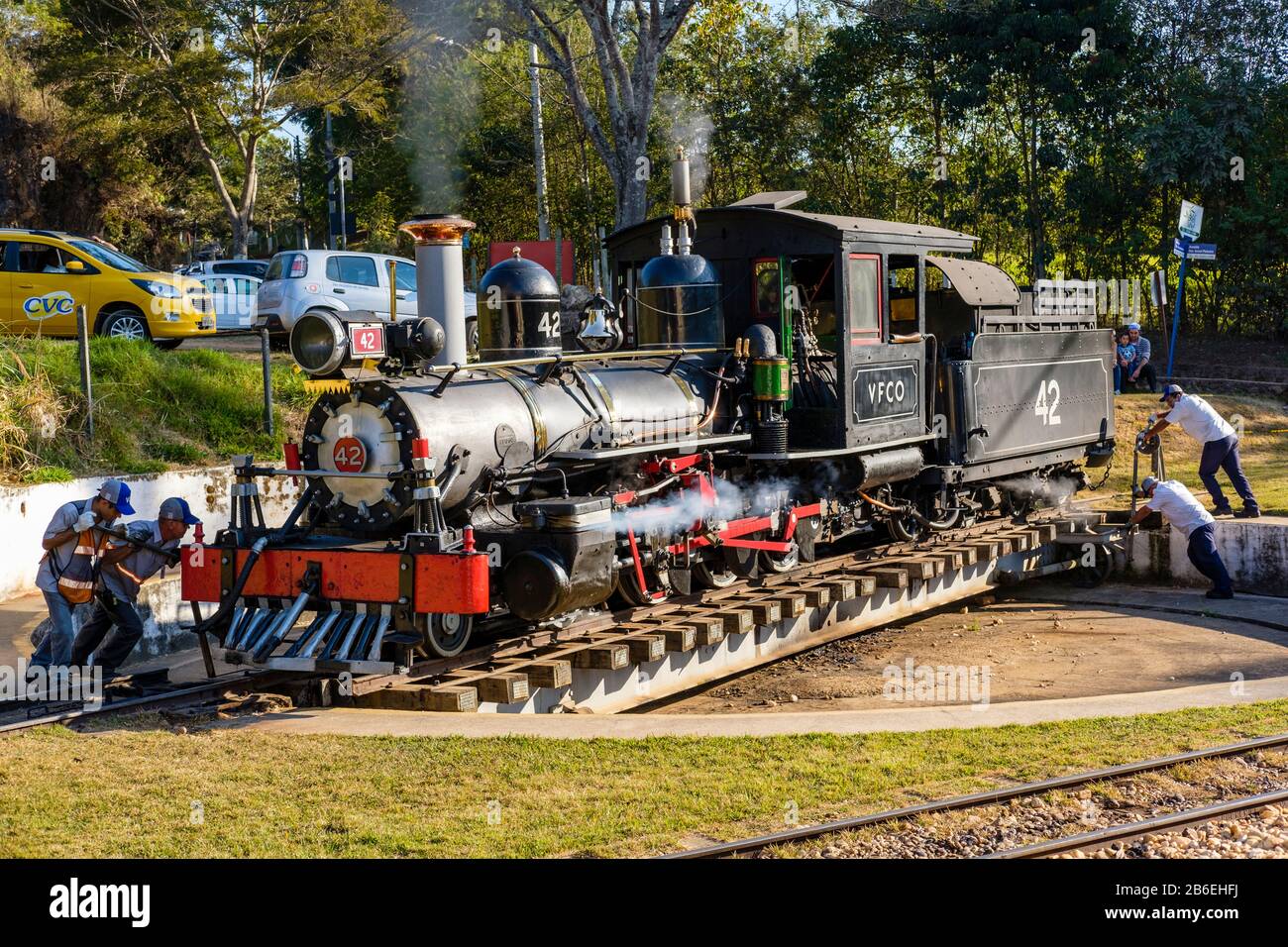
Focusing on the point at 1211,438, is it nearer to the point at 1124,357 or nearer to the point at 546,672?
the point at 1124,357

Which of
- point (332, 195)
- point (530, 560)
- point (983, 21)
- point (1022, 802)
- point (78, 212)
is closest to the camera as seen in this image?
point (1022, 802)

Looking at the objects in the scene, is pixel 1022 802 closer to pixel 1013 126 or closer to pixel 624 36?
pixel 1013 126

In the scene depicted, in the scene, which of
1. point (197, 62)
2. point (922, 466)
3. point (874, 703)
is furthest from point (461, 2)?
point (874, 703)

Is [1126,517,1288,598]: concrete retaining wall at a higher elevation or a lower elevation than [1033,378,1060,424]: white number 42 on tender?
lower

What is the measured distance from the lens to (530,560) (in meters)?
8.57

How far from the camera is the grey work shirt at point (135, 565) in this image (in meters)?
8.87

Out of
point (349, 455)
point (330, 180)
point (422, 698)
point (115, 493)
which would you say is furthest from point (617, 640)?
point (330, 180)

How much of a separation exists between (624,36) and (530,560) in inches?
1262

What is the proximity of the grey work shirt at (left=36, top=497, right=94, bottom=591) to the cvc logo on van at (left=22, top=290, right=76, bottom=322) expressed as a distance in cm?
979

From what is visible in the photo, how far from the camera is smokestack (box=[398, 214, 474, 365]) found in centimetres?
871

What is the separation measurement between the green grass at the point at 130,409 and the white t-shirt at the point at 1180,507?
8.98 m

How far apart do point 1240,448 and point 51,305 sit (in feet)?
55.5

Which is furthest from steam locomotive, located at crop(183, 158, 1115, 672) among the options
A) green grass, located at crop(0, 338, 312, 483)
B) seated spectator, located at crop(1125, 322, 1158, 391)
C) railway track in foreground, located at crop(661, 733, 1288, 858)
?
seated spectator, located at crop(1125, 322, 1158, 391)

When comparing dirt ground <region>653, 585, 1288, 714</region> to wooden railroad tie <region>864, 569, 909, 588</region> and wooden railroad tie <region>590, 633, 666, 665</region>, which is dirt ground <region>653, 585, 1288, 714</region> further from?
wooden railroad tie <region>590, 633, 666, 665</region>
